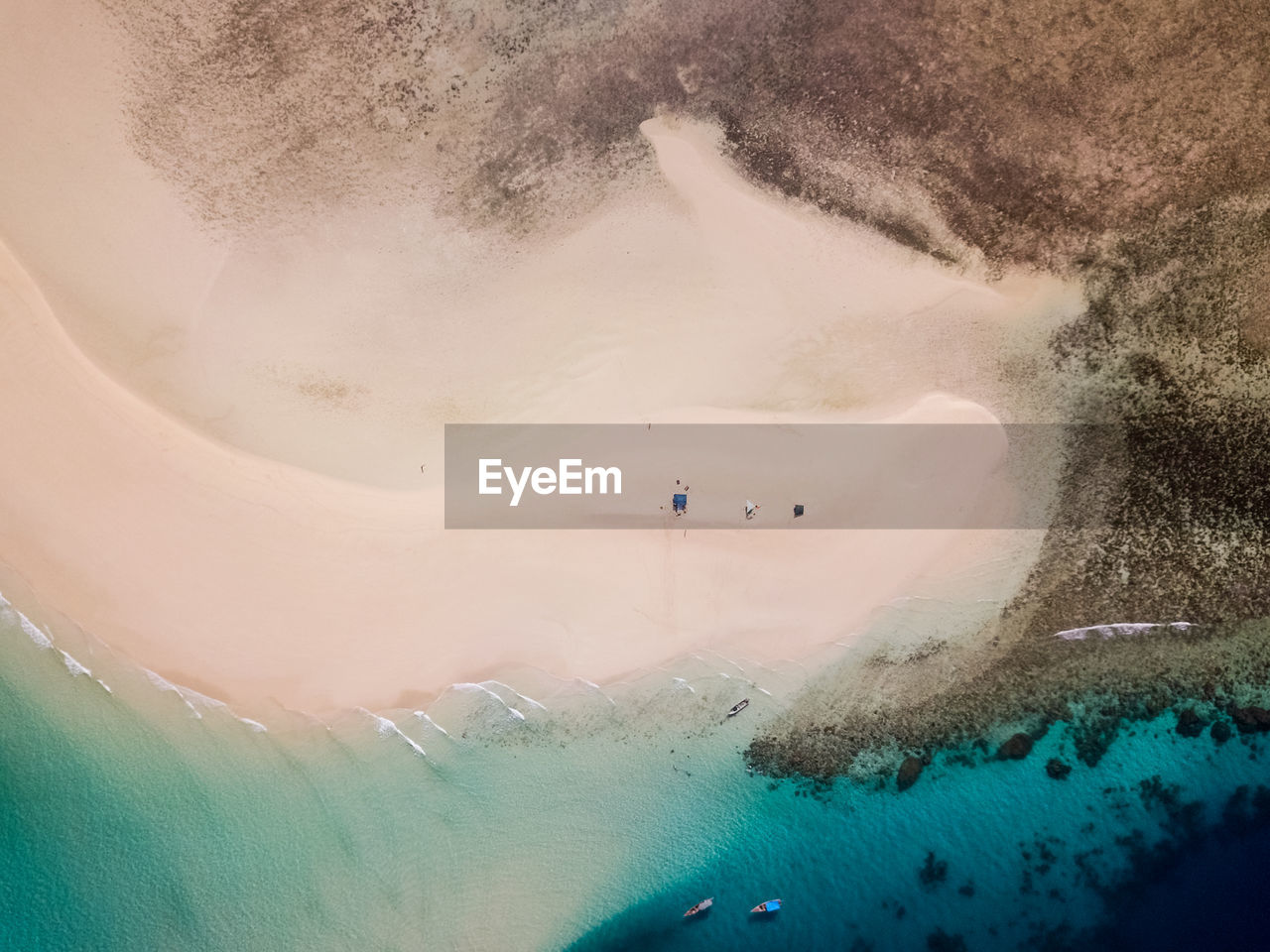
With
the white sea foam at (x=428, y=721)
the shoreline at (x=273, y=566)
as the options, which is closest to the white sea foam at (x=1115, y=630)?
the shoreline at (x=273, y=566)

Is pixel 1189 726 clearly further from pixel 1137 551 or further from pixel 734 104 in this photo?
pixel 734 104

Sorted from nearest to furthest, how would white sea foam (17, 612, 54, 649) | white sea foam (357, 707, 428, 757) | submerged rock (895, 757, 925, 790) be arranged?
1. white sea foam (17, 612, 54, 649)
2. white sea foam (357, 707, 428, 757)
3. submerged rock (895, 757, 925, 790)

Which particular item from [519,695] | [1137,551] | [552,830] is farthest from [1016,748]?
[519,695]

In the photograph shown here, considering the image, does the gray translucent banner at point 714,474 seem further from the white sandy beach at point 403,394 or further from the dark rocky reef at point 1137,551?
the dark rocky reef at point 1137,551

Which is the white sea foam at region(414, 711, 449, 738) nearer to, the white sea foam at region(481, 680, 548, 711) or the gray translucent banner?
the white sea foam at region(481, 680, 548, 711)

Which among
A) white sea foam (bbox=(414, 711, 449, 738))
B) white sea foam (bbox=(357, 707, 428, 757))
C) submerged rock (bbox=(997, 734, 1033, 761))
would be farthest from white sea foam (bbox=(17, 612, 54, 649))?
submerged rock (bbox=(997, 734, 1033, 761))

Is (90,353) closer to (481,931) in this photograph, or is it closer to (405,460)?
(405,460)

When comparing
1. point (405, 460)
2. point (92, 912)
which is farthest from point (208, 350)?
point (92, 912)

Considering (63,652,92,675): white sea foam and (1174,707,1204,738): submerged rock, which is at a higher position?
(63,652,92,675): white sea foam
